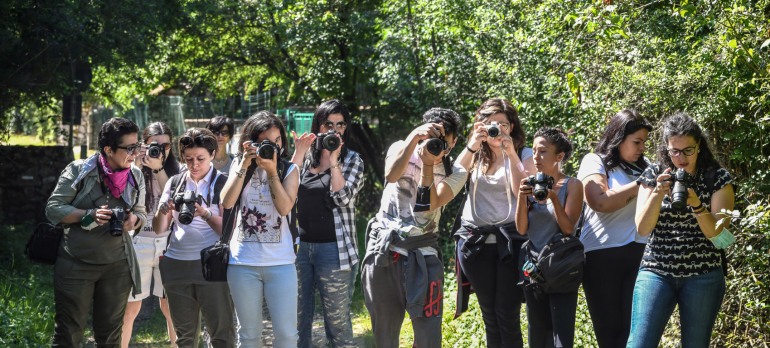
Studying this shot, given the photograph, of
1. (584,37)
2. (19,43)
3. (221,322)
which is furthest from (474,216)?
(19,43)

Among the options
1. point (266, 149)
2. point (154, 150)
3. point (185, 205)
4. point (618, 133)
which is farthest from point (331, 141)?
point (618, 133)

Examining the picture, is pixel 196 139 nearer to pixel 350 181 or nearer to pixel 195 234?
pixel 195 234

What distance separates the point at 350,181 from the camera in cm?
637

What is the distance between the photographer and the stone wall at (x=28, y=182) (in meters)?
16.1

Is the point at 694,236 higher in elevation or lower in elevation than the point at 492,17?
lower

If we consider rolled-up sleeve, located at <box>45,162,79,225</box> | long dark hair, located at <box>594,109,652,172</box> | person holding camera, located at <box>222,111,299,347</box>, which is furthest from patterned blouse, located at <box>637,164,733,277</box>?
rolled-up sleeve, located at <box>45,162,79,225</box>

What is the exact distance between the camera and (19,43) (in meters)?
11.5

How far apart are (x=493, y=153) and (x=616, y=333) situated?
133 centimetres

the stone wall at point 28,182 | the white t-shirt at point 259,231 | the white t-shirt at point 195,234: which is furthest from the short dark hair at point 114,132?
the stone wall at point 28,182

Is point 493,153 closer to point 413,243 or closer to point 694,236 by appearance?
point 413,243

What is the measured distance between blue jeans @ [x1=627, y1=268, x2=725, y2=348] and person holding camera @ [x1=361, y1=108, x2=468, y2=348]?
115cm

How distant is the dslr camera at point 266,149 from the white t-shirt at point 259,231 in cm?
18

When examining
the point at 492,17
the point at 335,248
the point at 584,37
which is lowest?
the point at 335,248

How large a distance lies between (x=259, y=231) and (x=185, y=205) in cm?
53
